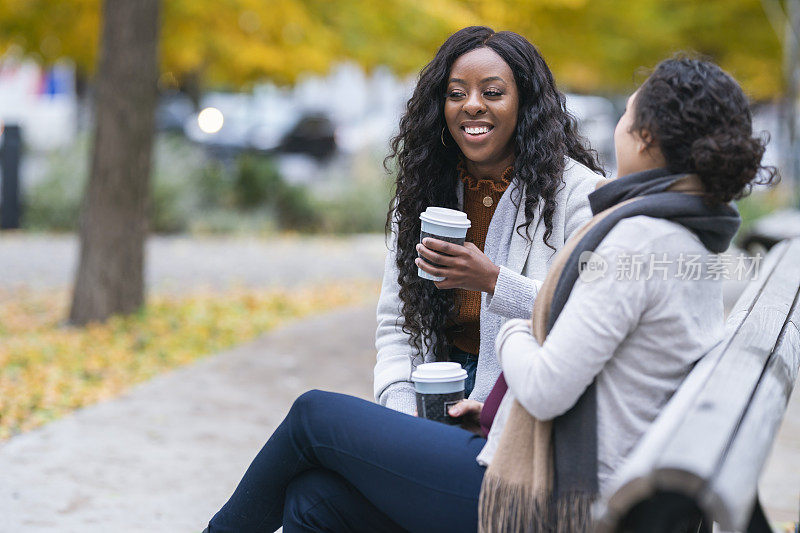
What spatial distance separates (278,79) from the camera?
582 inches

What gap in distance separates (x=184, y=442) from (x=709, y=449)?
3.74 meters

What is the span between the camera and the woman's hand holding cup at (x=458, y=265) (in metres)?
2.57

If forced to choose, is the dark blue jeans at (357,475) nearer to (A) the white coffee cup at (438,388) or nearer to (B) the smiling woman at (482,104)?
(A) the white coffee cup at (438,388)

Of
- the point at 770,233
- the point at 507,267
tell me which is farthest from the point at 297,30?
the point at 507,267

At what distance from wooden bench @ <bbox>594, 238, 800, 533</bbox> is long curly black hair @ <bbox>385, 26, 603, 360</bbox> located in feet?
2.79

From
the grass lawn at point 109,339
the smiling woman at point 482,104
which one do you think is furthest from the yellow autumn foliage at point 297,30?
the smiling woman at point 482,104

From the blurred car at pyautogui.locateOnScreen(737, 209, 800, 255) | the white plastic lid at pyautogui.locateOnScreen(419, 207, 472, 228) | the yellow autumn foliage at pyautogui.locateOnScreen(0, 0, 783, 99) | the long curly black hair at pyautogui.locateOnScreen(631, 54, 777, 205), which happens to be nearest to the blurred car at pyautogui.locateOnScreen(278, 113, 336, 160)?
the yellow autumn foliage at pyautogui.locateOnScreen(0, 0, 783, 99)

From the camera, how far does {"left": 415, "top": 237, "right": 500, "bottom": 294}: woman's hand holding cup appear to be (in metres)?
2.57

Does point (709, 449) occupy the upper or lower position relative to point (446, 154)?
lower

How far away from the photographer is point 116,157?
764 cm

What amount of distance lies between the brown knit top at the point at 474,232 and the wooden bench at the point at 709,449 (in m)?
0.90

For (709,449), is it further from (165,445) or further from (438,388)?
(165,445)

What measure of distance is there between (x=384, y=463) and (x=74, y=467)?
258 centimetres

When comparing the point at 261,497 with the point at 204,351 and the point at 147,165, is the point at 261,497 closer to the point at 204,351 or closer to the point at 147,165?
the point at 204,351
